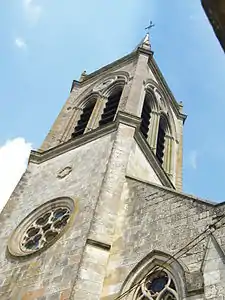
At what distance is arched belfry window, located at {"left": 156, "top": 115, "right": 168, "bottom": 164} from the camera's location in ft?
57.5

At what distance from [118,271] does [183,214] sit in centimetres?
174

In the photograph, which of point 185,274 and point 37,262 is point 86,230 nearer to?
point 37,262

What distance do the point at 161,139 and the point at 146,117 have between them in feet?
4.24

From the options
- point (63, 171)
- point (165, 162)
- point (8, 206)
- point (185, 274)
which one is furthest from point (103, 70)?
point (185, 274)

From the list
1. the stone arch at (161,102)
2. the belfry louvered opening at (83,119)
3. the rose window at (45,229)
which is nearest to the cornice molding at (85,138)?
the belfry louvered opening at (83,119)

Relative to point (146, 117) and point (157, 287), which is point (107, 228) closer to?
point (157, 287)

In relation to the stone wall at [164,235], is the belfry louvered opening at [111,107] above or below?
above

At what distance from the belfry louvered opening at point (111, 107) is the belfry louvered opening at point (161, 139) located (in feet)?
7.70

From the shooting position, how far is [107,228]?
30.5 ft

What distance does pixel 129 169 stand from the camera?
11992 millimetres

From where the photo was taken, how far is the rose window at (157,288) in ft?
24.7

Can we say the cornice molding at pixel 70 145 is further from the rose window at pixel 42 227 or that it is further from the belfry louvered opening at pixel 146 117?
the belfry louvered opening at pixel 146 117

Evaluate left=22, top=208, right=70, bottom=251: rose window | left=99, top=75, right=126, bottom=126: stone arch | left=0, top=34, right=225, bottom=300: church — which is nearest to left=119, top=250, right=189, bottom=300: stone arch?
left=0, top=34, right=225, bottom=300: church

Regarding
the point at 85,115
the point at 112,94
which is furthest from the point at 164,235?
the point at 112,94
